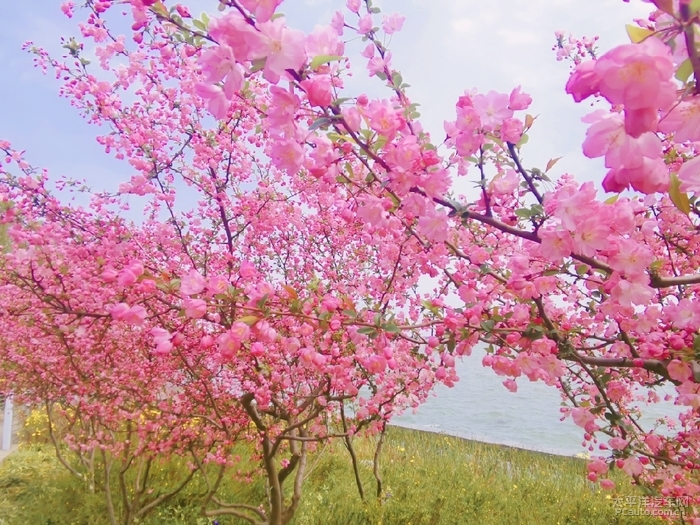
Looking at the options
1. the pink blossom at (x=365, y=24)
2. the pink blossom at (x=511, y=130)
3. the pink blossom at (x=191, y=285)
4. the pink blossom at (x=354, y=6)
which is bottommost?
the pink blossom at (x=191, y=285)

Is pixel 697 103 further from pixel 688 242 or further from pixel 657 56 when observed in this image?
pixel 688 242

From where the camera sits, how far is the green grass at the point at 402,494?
3893 millimetres

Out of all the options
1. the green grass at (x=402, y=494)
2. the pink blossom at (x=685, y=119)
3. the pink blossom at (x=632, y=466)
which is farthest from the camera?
the green grass at (x=402, y=494)

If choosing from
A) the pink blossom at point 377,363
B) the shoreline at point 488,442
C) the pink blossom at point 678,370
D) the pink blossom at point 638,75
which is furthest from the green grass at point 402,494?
the pink blossom at point 638,75

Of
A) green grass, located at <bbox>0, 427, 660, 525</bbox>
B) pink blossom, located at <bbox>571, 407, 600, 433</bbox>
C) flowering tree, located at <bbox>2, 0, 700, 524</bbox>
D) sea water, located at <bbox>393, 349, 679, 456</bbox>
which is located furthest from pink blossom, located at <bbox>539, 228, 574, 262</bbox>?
sea water, located at <bbox>393, 349, 679, 456</bbox>

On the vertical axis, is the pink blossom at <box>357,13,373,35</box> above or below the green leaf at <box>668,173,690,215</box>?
above

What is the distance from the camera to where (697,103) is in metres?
0.61

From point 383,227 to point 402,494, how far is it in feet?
12.4

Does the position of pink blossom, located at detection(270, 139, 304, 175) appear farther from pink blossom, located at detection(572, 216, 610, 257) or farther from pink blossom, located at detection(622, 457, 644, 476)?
pink blossom, located at detection(622, 457, 644, 476)

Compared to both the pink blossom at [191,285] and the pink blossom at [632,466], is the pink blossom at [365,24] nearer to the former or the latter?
the pink blossom at [191,285]

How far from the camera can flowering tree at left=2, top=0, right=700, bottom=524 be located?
777 mm

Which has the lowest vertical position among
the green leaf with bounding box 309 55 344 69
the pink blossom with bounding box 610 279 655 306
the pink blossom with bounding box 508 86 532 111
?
the pink blossom with bounding box 610 279 655 306

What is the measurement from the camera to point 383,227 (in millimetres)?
1608

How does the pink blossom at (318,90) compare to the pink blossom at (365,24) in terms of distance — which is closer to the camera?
the pink blossom at (318,90)
